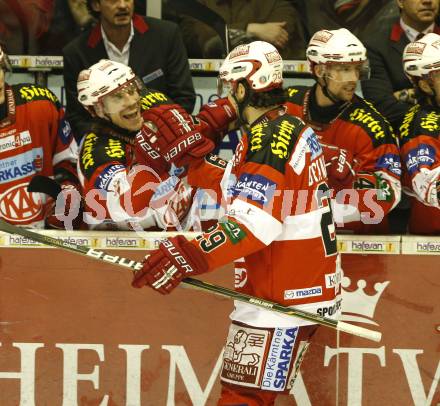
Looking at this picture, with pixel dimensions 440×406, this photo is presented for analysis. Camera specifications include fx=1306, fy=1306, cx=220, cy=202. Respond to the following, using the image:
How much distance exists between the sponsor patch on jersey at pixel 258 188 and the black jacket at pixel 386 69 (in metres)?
1.87

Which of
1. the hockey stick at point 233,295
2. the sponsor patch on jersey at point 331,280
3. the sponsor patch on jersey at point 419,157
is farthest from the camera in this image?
the sponsor patch on jersey at point 419,157

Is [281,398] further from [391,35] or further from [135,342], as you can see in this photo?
[391,35]

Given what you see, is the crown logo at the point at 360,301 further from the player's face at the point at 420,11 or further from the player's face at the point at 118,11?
the player's face at the point at 118,11

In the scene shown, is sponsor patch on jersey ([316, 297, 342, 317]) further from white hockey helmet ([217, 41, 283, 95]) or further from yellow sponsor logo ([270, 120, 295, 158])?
white hockey helmet ([217, 41, 283, 95])

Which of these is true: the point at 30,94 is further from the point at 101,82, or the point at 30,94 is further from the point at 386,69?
the point at 386,69

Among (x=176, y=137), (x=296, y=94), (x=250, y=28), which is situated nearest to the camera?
(x=176, y=137)

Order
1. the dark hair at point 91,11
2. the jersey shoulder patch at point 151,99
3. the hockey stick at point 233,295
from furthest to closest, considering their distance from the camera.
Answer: the dark hair at point 91,11 < the jersey shoulder patch at point 151,99 < the hockey stick at point 233,295

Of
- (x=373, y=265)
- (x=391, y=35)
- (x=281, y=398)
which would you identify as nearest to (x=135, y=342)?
(x=281, y=398)

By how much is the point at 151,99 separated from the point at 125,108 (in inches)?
12.2

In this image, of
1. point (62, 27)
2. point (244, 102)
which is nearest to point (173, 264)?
point (244, 102)

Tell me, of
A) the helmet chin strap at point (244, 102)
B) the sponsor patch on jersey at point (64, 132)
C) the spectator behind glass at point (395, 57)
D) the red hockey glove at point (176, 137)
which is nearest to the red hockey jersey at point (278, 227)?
the helmet chin strap at point (244, 102)

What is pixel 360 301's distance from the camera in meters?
6.29

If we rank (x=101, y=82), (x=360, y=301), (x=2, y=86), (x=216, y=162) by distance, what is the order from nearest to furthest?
(x=216, y=162) < (x=360, y=301) < (x=101, y=82) < (x=2, y=86)

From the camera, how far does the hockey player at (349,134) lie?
6.28 m
